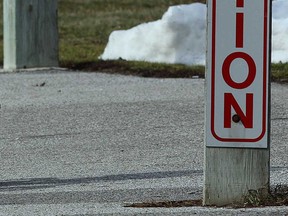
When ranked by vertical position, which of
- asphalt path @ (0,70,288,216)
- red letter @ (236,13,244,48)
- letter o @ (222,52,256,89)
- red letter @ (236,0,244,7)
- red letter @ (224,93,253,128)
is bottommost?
asphalt path @ (0,70,288,216)

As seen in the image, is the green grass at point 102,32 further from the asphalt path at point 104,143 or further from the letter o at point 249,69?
the letter o at point 249,69

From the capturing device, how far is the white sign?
23.2 feet

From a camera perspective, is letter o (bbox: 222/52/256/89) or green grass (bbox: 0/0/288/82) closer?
letter o (bbox: 222/52/256/89)

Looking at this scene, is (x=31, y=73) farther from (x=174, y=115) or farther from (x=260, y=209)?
(x=260, y=209)

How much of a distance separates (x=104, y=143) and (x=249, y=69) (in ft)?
12.9

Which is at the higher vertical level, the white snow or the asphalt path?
the white snow

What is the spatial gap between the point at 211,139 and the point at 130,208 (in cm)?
66

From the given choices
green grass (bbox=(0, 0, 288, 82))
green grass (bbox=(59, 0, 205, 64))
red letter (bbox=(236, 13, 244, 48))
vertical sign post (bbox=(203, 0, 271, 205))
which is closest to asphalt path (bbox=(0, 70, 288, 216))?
vertical sign post (bbox=(203, 0, 271, 205))

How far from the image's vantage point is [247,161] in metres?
7.15

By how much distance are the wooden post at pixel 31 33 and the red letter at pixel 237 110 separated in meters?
10.4

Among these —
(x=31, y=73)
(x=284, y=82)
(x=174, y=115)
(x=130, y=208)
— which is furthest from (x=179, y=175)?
(x=31, y=73)

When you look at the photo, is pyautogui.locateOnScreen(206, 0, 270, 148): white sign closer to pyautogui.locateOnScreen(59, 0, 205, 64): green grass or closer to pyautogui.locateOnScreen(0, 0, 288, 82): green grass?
pyautogui.locateOnScreen(0, 0, 288, 82): green grass

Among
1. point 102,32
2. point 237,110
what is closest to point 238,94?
point 237,110

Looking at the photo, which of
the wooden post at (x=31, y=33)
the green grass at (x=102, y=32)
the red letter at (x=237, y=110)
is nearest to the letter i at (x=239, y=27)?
the red letter at (x=237, y=110)
